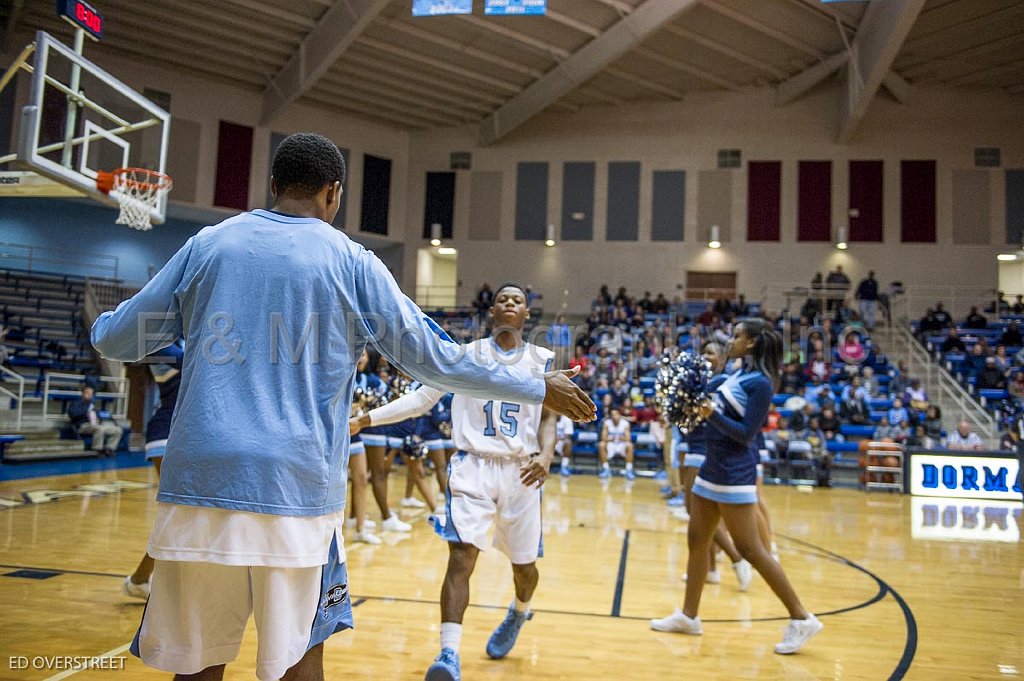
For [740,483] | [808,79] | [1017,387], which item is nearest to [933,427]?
[1017,387]

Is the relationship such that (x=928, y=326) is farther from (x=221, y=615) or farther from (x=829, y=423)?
(x=221, y=615)

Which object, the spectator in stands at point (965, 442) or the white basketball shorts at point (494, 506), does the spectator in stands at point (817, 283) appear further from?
the white basketball shorts at point (494, 506)

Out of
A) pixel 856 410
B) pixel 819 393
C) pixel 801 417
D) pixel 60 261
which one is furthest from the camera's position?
pixel 60 261

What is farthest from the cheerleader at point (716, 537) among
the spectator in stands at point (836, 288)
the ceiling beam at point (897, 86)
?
the ceiling beam at point (897, 86)

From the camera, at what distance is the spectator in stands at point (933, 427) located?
14078mm

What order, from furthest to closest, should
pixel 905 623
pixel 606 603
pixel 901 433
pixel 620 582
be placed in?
pixel 901 433 → pixel 620 582 → pixel 606 603 → pixel 905 623

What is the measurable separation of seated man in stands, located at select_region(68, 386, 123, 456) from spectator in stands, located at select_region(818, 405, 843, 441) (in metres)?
12.9

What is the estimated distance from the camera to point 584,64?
19031 millimetres

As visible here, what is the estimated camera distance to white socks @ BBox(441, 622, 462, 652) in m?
3.39

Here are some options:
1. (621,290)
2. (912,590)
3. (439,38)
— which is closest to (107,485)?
(912,590)

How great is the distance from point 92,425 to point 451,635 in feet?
39.7

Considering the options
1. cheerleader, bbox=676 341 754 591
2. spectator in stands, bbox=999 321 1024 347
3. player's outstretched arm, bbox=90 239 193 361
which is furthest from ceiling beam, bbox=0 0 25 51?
spectator in stands, bbox=999 321 1024 347

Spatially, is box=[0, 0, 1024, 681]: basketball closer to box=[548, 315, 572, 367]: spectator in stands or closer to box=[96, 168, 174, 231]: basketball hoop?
box=[96, 168, 174, 231]: basketball hoop

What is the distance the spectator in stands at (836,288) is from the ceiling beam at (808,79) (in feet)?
16.7
